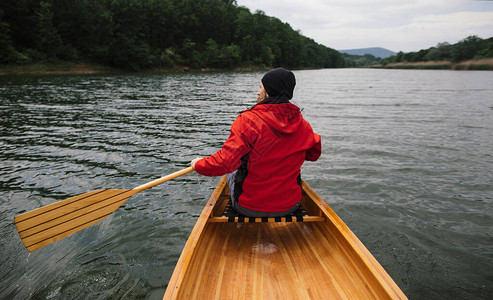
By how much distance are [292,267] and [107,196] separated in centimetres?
213

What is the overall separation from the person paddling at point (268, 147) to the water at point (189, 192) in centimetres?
148

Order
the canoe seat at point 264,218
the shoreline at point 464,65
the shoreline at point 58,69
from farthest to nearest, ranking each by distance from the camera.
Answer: the shoreline at point 464,65 < the shoreline at point 58,69 < the canoe seat at point 264,218

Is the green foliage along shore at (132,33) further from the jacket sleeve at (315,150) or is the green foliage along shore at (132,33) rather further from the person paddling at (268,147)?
the jacket sleeve at (315,150)

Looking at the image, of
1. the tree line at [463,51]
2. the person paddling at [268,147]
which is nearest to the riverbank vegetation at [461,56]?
the tree line at [463,51]

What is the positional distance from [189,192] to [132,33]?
60.0 meters

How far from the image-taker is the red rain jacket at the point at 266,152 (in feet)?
8.45

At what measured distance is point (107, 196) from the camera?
3180mm

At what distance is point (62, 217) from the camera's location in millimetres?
2881

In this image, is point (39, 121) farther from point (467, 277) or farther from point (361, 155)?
point (467, 277)

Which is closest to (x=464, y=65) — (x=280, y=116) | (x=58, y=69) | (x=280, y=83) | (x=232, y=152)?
(x=58, y=69)

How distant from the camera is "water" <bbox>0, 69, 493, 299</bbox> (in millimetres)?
3195

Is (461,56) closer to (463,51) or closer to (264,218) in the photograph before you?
(463,51)

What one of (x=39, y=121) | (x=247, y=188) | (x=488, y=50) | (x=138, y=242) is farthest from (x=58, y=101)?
(x=488, y=50)

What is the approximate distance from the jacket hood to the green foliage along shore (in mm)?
45004
